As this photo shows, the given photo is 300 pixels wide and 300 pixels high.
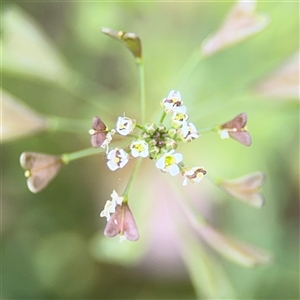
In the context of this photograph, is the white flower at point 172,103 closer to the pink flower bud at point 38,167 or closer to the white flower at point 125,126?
the white flower at point 125,126

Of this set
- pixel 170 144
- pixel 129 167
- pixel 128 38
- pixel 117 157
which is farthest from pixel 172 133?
pixel 129 167

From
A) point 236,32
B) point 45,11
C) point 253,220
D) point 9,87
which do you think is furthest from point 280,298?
point 45,11

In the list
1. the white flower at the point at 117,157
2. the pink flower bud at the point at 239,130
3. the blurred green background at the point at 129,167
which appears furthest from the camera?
the blurred green background at the point at 129,167

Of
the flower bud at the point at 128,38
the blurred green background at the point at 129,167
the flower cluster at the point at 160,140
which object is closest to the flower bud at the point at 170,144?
the flower cluster at the point at 160,140

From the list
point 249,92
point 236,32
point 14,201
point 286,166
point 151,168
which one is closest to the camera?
point 236,32

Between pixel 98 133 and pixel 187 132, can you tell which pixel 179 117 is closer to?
pixel 187 132

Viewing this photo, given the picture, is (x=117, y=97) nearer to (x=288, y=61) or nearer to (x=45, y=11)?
(x=45, y=11)

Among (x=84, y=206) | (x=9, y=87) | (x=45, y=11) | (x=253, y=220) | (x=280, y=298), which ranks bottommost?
(x=280, y=298)
